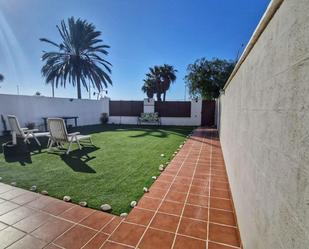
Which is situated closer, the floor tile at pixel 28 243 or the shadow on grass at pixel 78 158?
the floor tile at pixel 28 243

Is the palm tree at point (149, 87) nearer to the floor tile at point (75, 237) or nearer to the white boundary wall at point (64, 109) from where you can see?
the white boundary wall at point (64, 109)

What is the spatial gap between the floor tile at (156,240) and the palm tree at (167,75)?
20.2 meters

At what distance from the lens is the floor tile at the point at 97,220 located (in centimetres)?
210

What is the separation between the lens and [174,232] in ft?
6.58

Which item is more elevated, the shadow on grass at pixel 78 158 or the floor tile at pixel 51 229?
the shadow on grass at pixel 78 158

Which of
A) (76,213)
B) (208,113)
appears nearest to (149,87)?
(208,113)

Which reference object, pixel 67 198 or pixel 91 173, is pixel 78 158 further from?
pixel 67 198

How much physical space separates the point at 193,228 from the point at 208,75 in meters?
14.1

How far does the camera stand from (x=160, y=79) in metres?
21.5

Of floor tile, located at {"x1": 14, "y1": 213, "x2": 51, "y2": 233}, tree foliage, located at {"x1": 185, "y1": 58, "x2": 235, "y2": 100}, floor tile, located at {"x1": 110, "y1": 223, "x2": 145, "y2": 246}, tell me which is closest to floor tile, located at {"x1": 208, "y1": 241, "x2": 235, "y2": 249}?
floor tile, located at {"x1": 110, "y1": 223, "x2": 145, "y2": 246}

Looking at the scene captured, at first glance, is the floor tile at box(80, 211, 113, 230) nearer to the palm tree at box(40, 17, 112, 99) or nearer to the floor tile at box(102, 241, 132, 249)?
the floor tile at box(102, 241, 132, 249)

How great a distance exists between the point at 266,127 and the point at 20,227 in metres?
2.61

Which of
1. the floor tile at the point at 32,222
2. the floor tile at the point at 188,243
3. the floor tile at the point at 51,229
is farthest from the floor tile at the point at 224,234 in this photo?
the floor tile at the point at 32,222

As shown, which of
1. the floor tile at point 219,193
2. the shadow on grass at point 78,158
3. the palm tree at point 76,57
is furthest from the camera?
the palm tree at point 76,57
